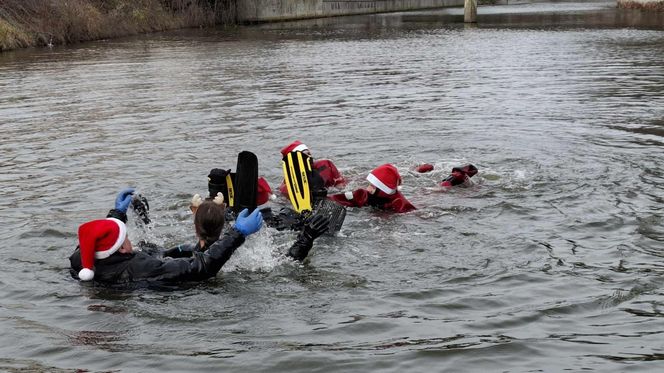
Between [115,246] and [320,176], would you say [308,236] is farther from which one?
[320,176]

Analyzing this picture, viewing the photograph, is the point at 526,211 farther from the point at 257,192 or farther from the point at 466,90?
the point at 466,90

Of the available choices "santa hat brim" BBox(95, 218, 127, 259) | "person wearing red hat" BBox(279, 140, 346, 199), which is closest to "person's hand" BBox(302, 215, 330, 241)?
"santa hat brim" BBox(95, 218, 127, 259)

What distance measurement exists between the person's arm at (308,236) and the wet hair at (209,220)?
2.50 feet

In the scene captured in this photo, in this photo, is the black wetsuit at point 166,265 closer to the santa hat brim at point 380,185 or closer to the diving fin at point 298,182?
the diving fin at point 298,182

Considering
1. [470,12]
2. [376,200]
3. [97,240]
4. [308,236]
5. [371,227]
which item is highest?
[470,12]

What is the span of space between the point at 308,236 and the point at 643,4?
50.1 m

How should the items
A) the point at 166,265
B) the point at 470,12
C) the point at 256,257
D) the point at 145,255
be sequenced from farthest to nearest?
the point at 470,12
the point at 256,257
the point at 145,255
the point at 166,265

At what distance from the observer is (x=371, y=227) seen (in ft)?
28.8

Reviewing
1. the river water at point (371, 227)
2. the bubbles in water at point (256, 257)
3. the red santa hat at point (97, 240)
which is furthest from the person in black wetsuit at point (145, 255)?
the bubbles in water at point (256, 257)

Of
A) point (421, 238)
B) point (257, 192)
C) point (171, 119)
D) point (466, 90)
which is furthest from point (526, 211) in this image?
point (466, 90)

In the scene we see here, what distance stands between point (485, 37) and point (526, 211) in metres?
28.6

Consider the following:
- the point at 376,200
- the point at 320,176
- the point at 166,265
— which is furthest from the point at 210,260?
the point at 320,176

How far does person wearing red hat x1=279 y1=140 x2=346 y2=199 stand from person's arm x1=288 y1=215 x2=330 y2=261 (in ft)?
6.21

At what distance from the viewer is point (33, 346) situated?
5918 mm
